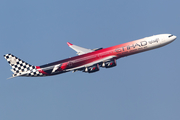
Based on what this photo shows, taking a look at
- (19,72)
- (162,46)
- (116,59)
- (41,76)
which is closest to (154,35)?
(162,46)

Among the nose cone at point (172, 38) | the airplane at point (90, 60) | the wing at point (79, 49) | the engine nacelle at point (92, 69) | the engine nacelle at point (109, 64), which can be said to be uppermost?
Result: the wing at point (79, 49)

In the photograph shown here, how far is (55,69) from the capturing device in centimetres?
11269

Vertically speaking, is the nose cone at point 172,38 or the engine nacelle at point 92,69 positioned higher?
the nose cone at point 172,38

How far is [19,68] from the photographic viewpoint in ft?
375

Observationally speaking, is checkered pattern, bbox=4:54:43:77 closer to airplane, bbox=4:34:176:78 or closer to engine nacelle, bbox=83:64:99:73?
airplane, bbox=4:34:176:78

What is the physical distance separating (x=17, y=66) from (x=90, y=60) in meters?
27.2

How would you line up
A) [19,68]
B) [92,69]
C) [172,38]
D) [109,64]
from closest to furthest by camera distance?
[92,69]
[109,64]
[19,68]
[172,38]

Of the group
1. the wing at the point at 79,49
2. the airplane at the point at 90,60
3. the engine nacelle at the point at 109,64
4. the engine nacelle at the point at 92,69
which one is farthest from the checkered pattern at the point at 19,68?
the engine nacelle at the point at 109,64

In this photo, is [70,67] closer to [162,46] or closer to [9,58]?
[9,58]

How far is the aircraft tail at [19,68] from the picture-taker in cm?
11381

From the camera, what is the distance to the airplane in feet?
369

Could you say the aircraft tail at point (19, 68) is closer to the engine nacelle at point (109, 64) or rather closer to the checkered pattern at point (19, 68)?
the checkered pattern at point (19, 68)

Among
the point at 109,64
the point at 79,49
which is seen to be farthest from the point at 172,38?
the point at 79,49

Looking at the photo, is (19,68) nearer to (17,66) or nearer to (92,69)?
(17,66)
